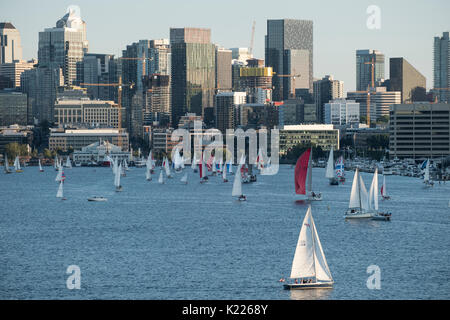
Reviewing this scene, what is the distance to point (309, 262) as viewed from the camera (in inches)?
1470

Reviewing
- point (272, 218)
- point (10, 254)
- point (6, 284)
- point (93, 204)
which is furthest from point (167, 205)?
point (6, 284)

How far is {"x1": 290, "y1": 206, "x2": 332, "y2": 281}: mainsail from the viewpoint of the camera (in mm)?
36312

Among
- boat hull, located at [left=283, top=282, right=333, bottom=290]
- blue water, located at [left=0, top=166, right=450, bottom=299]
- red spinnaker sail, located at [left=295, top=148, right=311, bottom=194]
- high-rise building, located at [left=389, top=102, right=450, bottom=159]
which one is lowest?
blue water, located at [left=0, top=166, right=450, bottom=299]

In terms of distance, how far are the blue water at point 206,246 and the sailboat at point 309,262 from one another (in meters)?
0.46

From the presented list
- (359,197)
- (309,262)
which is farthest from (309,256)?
(359,197)

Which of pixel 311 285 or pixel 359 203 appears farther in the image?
pixel 359 203

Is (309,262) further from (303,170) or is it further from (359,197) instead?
(303,170)

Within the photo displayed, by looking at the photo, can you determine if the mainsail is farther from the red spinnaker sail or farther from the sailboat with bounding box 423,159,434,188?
the sailboat with bounding box 423,159,434,188

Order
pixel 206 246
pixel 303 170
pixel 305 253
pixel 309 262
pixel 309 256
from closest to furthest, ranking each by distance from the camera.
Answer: pixel 305 253
pixel 309 256
pixel 309 262
pixel 206 246
pixel 303 170

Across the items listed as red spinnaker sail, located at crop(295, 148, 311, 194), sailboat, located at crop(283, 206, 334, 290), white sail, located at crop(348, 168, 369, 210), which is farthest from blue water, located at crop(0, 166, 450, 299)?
white sail, located at crop(348, 168, 369, 210)

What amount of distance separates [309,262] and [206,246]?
59.8ft

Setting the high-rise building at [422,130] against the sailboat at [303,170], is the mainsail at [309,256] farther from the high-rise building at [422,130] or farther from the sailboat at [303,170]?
the high-rise building at [422,130]

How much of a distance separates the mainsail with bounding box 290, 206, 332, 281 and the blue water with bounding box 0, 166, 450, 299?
0.82 m

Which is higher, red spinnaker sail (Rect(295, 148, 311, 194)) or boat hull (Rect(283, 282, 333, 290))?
red spinnaker sail (Rect(295, 148, 311, 194))
